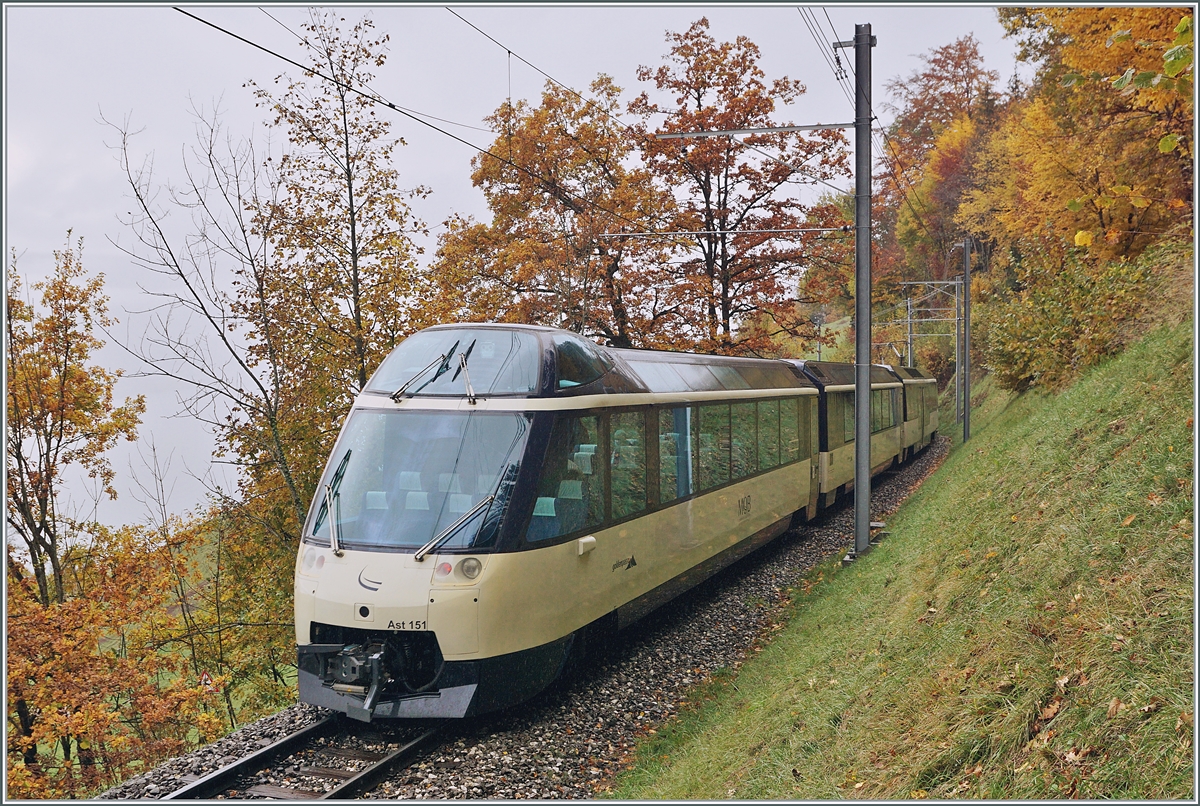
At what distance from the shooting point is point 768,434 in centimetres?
1341

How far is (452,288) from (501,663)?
13.1 m

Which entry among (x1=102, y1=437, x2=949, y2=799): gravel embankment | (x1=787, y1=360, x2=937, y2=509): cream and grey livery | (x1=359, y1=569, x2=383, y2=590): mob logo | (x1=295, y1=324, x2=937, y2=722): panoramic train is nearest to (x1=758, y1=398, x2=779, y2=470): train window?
(x1=102, y1=437, x2=949, y2=799): gravel embankment

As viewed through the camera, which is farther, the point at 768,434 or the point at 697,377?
the point at 768,434

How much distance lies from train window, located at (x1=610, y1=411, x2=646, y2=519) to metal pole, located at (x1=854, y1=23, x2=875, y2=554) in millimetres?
5692

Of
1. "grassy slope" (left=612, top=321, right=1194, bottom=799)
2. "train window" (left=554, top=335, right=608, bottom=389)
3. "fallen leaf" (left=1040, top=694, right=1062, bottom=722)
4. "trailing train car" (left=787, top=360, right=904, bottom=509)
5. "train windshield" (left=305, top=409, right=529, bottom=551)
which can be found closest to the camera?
"grassy slope" (left=612, top=321, right=1194, bottom=799)

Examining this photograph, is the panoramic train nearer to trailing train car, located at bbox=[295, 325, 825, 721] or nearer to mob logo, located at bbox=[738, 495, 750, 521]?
trailing train car, located at bbox=[295, 325, 825, 721]

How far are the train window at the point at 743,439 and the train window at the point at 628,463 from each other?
302 centimetres

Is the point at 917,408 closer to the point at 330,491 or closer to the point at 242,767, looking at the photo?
the point at 330,491

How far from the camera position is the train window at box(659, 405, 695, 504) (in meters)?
9.44

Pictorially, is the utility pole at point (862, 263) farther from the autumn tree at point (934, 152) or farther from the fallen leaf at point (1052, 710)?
the autumn tree at point (934, 152)

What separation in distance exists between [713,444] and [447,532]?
16.1ft

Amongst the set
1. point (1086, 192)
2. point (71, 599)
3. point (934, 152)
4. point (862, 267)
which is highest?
point (934, 152)

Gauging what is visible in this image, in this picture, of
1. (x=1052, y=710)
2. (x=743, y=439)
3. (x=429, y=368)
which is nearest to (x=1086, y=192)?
(x=743, y=439)

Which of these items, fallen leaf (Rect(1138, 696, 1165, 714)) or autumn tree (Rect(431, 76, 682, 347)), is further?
autumn tree (Rect(431, 76, 682, 347))
